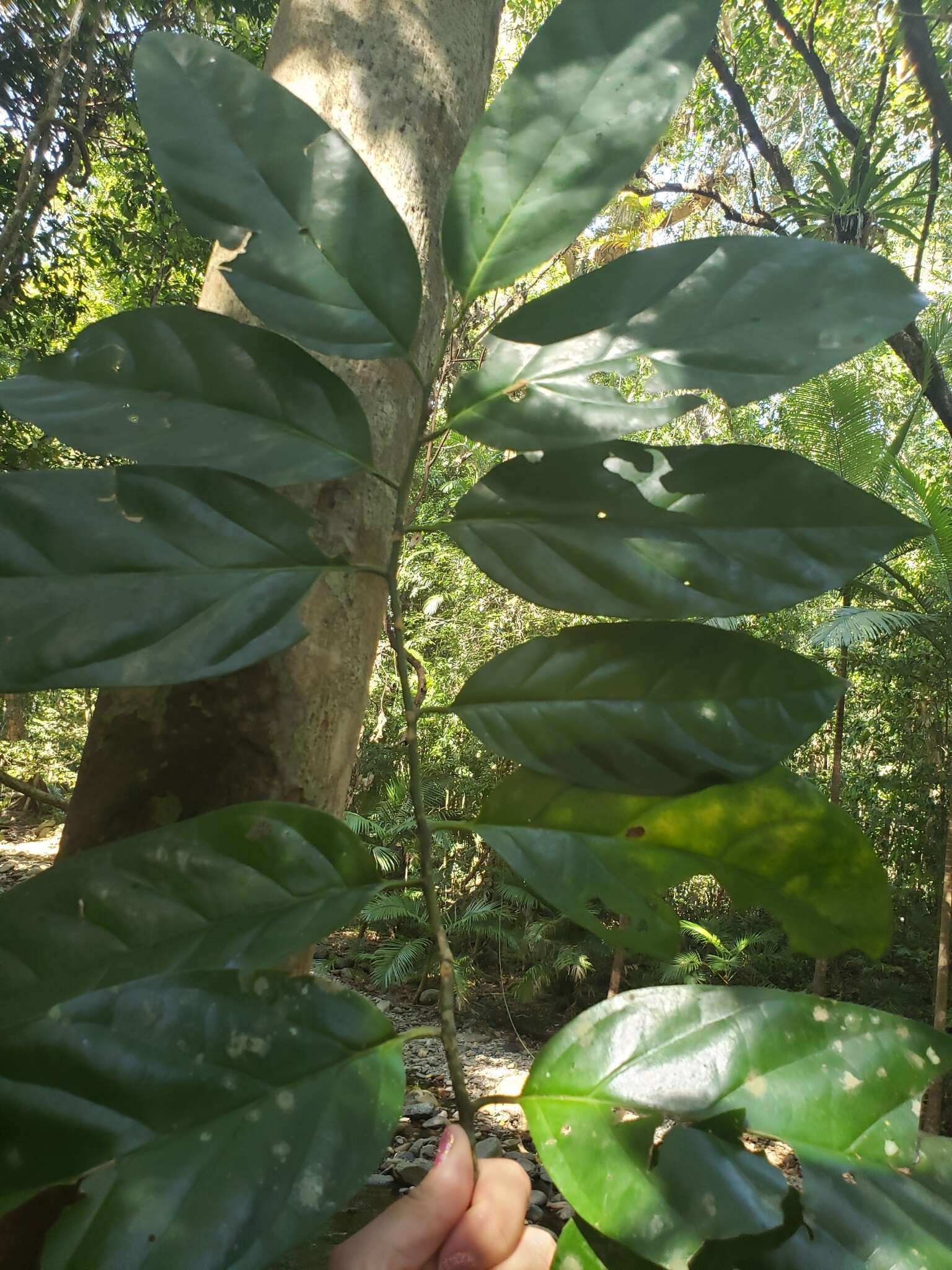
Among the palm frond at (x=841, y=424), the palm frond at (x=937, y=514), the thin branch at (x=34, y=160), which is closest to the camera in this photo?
the thin branch at (x=34, y=160)

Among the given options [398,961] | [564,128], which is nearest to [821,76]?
[564,128]

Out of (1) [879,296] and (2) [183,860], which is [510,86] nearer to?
(1) [879,296]

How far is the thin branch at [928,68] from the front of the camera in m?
2.99

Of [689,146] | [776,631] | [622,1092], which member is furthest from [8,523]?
[689,146]

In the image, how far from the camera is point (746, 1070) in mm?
343

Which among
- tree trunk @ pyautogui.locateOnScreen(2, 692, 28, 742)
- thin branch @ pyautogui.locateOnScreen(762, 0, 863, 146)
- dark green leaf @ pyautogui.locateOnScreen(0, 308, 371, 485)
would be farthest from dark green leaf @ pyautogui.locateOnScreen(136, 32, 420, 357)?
tree trunk @ pyautogui.locateOnScreen(2, 692, 28, 742)

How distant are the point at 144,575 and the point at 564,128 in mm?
319

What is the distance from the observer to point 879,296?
0.38 m

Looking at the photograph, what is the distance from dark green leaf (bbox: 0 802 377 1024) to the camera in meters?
0.35

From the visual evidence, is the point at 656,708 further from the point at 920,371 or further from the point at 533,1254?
the point at 920,371

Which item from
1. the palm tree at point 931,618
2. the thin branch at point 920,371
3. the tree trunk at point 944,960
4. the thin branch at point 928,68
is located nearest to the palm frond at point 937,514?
the palm tree at point 931,618

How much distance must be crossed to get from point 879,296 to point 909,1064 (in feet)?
1.13

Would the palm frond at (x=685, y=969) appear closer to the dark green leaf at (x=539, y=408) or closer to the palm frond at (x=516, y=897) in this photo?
the palm frond at (x=516, y=897)

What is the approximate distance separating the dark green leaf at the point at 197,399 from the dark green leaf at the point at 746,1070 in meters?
0.30
